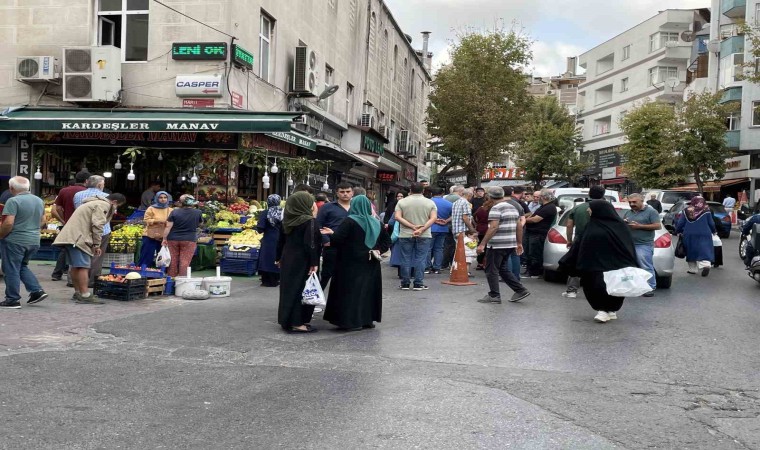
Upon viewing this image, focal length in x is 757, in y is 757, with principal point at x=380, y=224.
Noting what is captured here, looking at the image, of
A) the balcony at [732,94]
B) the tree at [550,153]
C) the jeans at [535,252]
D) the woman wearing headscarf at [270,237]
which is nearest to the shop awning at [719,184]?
the balcony at [732,94]

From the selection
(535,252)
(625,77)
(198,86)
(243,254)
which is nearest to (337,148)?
(198,86)

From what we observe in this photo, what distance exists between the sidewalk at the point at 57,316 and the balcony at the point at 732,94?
39329 mm

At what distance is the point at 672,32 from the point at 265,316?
55441 mm

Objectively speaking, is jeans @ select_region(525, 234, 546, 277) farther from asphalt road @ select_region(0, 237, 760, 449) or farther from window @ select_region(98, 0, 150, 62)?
window @ select_region(98, 0, 150, 62)

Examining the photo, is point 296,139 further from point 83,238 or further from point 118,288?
point 83,238

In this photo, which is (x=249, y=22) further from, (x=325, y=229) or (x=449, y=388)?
(x=449, y=388)

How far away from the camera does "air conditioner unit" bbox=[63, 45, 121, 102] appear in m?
16.2

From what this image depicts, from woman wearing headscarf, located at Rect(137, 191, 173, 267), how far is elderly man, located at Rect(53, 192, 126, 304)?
2119mm

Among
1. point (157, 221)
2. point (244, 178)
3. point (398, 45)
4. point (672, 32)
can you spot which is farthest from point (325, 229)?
point (672, 32)

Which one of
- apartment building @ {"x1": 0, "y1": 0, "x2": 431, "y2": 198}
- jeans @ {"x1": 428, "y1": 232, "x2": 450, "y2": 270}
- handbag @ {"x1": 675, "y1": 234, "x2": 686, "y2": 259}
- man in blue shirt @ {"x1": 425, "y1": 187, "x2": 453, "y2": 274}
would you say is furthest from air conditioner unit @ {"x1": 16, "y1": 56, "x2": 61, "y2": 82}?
handbag @ {"x1": 675, "y1": 234, "x2": 686, "y2": 259}

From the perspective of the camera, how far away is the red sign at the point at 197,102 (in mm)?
16375

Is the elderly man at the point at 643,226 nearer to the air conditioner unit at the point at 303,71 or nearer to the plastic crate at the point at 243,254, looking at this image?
the plastic crate at the point at 243,254

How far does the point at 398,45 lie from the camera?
38406 millimetres

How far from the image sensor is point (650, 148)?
44.4 meters
